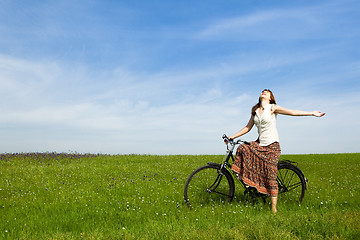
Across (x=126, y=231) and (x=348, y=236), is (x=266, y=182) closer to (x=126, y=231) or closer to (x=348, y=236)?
(x=348, y=236)

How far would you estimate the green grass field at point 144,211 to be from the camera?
578 cm

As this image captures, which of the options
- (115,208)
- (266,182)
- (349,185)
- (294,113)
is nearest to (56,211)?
(115,208)

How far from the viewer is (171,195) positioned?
912 cm

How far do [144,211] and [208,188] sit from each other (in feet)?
5.80

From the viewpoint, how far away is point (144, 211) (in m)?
7.86

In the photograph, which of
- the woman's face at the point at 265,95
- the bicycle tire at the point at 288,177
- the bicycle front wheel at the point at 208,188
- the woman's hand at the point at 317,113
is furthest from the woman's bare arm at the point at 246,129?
the woman's hand at the point at 317,113

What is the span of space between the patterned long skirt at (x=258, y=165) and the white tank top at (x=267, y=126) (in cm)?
13

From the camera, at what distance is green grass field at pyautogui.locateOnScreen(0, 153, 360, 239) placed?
578 centimetres

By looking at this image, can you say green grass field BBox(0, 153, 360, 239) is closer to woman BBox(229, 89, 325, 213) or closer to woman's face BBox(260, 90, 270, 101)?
woman BBox(229, 89, 325, 213)

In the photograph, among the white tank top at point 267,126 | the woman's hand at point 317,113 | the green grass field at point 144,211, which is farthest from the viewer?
the white tank top at point 267,126

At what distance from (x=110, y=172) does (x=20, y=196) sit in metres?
4.02

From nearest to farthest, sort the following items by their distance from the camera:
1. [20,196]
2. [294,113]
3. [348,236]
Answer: [348,236]
[294,113]
[20,196]

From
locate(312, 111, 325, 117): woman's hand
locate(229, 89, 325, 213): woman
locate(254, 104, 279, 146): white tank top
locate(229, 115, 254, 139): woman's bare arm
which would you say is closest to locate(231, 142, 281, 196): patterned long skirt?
locate(229, 89, 325, 213): woman

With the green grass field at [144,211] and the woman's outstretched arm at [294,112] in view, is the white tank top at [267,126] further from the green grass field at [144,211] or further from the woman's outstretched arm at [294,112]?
the green grass field at [144,211]
